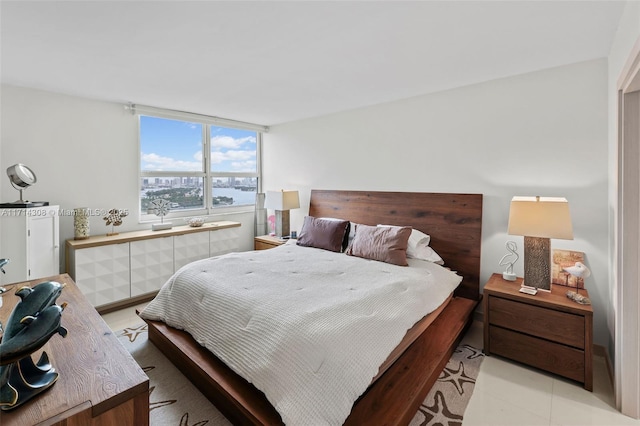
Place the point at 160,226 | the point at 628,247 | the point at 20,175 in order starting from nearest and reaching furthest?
1. the point at 628,247
2. the point at 20,175
3. the point at 160,226

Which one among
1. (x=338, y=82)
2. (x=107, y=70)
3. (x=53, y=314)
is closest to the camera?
(x=53, y=314)

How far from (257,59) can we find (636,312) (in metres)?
3.01

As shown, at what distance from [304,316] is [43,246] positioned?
272cm

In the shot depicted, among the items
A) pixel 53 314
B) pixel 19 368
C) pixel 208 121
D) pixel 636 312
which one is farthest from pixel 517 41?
pixel 208 121

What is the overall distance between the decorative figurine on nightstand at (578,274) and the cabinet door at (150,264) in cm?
401

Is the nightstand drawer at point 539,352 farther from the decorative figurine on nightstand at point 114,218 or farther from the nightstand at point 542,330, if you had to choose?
the decorative figurine on nightstand at point 114,218

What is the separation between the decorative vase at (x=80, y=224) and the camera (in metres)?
3.21

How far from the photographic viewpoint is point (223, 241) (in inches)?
171

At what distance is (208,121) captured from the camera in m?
4.28

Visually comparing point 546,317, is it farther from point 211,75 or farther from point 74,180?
point 74,180

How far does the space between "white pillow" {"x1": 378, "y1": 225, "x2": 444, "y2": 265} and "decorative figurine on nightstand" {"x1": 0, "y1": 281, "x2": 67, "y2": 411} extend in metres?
2.67

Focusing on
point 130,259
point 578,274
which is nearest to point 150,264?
point 130,259

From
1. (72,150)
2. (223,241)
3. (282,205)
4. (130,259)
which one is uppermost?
(72,150)

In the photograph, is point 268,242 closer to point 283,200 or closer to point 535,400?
point 283,200
